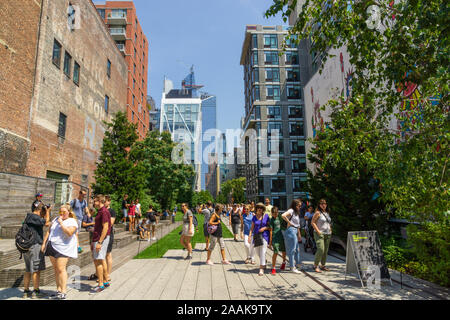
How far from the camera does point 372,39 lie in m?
5.53

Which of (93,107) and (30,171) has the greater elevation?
(93,107)

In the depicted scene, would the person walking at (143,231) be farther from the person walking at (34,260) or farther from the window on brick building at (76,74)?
the window on brick building at (76,74)

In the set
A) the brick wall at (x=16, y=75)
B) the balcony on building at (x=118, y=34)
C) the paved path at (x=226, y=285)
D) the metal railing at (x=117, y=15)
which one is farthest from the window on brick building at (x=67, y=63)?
the metal railing at (x=117, y=15)

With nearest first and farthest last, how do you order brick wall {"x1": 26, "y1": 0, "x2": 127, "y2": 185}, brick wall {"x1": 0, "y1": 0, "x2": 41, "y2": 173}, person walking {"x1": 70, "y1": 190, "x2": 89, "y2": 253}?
person walking {"x1": 70, "y1": 190, "x2": 89, "y2": 253}, brick wall {"x1": 0, "y1": 0, "x2": 41, "y2": 173}, brick wall {"x1": 26, "y1": 0, "x2": 127, "y2": 185}

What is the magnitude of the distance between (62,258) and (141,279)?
7.24 ft

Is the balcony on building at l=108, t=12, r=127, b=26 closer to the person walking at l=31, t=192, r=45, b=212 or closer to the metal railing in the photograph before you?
the metal railing

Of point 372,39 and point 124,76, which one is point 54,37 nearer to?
point 124,76

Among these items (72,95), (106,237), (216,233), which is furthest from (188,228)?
(72,95)

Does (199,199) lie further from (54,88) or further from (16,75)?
(16,75)

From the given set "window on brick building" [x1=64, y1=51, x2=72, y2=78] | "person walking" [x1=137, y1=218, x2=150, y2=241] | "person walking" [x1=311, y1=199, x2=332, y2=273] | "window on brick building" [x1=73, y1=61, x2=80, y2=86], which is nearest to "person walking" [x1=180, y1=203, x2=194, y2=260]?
"person walking" [x1=311, y1=199, x2=332, y2=273]

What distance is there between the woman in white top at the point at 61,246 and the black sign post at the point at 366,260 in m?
6.49

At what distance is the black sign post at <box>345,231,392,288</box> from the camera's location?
257 inches

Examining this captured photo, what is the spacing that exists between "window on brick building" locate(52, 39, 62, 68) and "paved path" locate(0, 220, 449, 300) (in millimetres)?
15584
